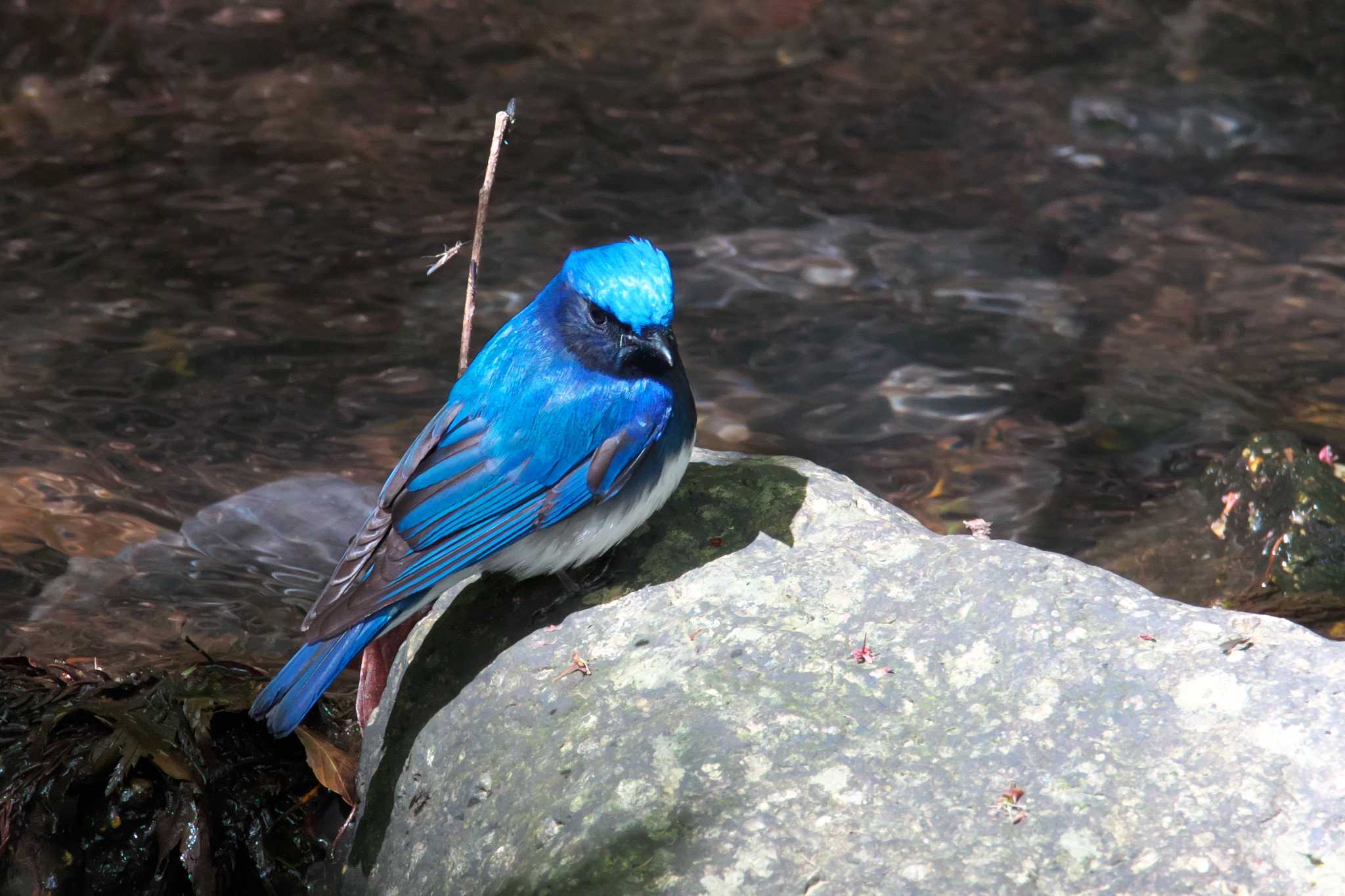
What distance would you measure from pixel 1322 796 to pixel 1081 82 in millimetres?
7384

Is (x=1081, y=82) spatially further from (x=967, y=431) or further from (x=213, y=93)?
(x=213, y=93)

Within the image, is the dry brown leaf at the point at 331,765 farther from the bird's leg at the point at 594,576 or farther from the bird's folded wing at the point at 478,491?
the bird's leg at the point at 594,576

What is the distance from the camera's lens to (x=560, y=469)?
11.0ft

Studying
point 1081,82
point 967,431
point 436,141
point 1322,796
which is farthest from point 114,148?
point 1322,796

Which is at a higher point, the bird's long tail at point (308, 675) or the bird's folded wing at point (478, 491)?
the bird's folded wing at point (478, 491)

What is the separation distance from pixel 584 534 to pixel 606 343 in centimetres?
49

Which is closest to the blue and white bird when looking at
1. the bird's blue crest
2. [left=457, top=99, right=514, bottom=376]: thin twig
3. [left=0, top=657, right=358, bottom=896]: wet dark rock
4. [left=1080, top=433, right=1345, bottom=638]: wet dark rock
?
the bird's blue crest

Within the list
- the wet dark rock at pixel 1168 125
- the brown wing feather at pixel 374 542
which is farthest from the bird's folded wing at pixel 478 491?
the wet dark rock at pixel 1168 125

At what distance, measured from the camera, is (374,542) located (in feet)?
10.8

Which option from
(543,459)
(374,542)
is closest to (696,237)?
(543,459)

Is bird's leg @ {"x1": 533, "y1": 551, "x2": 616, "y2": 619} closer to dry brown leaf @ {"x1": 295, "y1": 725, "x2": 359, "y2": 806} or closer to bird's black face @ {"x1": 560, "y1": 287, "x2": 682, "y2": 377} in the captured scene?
bird's black face @ {"x1": 560, "y1": 287, "x2": 682, "y2": 377}

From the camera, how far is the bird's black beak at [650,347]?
3.25 meters

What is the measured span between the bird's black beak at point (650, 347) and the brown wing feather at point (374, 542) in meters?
0.48

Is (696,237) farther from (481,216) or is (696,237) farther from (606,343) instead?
(606,343)
